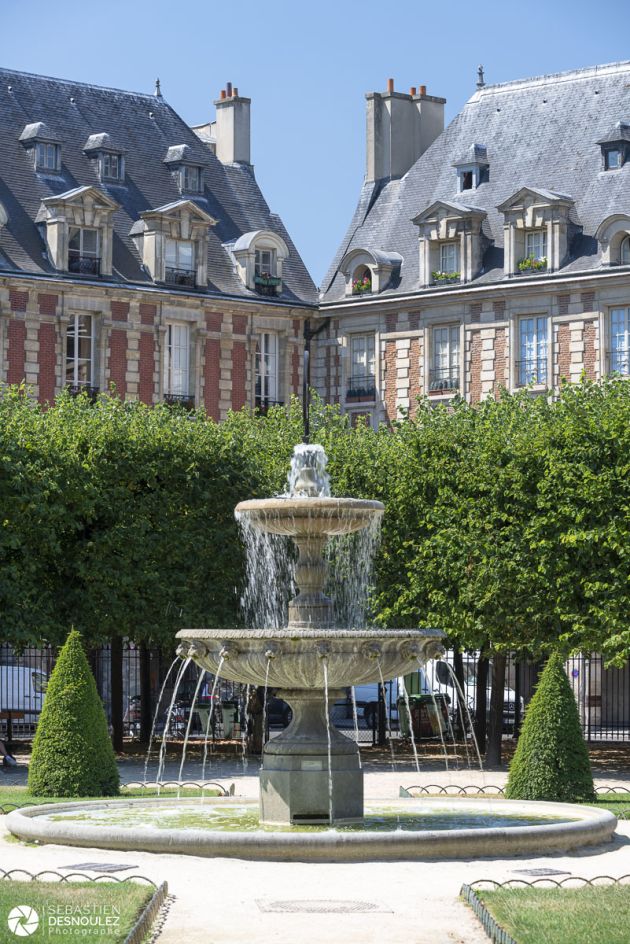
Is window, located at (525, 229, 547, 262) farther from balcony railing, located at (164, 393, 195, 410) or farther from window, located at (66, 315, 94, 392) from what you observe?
window, located at (66, 315, 94, 392)

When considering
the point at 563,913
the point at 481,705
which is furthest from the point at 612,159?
the point at 563,913

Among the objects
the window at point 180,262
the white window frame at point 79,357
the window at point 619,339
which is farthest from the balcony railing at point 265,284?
the window at point 619,339

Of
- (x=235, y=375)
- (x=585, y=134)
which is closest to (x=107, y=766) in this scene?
(x=235, y=375)

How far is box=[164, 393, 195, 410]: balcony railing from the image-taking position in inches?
1751

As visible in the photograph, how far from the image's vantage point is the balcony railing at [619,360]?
41750mm

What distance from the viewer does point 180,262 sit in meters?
45.5

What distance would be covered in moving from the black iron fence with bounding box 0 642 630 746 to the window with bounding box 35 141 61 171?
11651 mm

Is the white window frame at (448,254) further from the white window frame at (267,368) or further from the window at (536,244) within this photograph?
the white window frame at (267,368)

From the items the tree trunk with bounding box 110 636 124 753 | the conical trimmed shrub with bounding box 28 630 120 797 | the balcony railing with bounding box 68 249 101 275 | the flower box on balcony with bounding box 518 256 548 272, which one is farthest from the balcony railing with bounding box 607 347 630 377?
the conical trimmed shrub with bounding box 28 630 120 797

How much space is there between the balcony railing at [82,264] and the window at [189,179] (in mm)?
4725

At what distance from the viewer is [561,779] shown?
20.5 m

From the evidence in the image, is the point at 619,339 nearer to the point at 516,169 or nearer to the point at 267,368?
the point at 516,169

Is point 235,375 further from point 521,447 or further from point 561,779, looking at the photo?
point 561,779

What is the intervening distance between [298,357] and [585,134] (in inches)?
349
